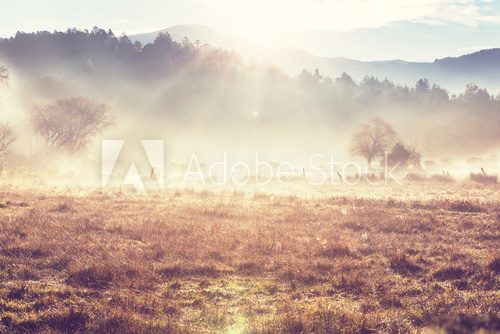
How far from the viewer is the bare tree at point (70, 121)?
6138cm

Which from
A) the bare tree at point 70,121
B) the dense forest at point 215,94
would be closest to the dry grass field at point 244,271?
the bare tree at point 70,121

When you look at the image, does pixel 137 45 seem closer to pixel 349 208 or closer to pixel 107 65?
pixel 107 65

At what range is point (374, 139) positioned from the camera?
194 feet

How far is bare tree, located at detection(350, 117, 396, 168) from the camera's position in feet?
194

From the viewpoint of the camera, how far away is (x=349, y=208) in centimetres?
2430

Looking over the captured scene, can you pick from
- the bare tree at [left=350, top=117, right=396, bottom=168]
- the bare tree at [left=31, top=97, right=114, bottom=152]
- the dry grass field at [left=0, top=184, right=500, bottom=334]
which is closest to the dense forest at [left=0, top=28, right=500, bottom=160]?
the bare tree at [left=31, top=97, right=114, bottom=152]

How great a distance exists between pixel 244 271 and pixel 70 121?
58.7 metres

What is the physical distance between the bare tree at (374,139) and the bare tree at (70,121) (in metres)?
39.5

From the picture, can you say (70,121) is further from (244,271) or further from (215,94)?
(215,94)

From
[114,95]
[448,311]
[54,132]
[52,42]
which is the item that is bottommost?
[448,311]

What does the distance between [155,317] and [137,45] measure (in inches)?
5410

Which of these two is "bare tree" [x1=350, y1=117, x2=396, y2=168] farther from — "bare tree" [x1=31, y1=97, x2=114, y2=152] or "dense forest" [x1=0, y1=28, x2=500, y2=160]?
"dense forest" [x1=0, y1=28, x2=500, y2=160]

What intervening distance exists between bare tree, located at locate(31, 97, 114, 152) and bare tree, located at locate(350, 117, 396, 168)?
3948 centimetres

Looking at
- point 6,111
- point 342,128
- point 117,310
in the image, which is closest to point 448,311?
point 117,310
